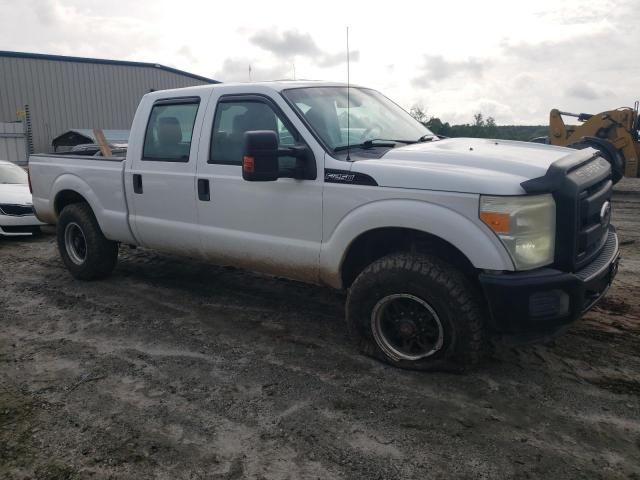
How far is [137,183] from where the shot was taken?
5199mm

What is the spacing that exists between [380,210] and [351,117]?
1085 millimetres

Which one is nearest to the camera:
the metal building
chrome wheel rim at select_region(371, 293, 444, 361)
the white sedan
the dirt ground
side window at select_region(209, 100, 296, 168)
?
the dirt ground

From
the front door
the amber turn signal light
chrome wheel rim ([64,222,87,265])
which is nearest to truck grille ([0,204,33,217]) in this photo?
chrome wheel rim ([64,222,87,265])

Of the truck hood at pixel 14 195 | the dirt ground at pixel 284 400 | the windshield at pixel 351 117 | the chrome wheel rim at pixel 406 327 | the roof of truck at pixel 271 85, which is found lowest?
the dirt ground at pixel 284 400

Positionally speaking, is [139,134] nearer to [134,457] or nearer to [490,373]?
[134,457]

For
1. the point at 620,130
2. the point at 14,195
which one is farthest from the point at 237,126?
the point at 620,130

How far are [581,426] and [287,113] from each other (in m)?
2.81

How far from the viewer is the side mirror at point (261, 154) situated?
3.66m

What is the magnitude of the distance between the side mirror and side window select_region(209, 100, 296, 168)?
0.52m

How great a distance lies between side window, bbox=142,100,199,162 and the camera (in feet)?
15.9

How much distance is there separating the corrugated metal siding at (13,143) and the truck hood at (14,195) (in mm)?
20083

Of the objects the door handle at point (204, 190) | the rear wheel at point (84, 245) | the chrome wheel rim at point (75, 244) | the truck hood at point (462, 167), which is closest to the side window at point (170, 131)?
the door handle at point (204, 190)

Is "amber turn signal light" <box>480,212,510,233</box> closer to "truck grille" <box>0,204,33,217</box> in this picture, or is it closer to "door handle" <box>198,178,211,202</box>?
"door handle" <box>198,178,211,202</box>

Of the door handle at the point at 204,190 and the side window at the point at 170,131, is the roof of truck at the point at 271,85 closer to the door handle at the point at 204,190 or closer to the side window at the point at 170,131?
the side window at the point at 170,131
